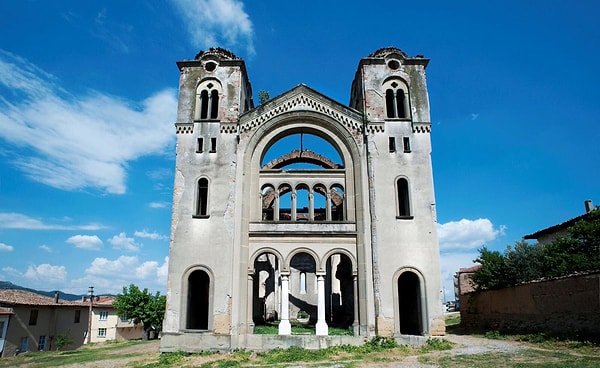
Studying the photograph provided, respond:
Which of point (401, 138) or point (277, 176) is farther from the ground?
point (401, 138)

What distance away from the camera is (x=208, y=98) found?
2423cm

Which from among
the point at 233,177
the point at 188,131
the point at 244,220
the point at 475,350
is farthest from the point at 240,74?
the point at 475,350

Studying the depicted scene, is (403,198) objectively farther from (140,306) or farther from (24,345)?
(24,345)

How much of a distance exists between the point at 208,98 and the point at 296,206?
8.11 metres

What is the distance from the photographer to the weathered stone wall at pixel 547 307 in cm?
1691

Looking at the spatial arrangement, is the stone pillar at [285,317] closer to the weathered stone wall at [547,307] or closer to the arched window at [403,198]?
the arched window at [403,198]

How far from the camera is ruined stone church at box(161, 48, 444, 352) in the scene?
806 inches

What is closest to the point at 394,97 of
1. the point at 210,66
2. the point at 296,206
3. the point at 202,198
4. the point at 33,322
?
the point at 296,206

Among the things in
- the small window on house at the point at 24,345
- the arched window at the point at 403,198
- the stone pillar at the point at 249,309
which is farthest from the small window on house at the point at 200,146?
the small window on house at the point at 24,345

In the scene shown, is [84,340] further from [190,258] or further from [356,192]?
[356,192]

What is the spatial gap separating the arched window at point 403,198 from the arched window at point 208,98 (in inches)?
431

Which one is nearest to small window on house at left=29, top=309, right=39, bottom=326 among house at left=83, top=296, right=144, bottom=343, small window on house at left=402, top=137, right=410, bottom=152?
house at left=83, top=296, right=144, bottom=343

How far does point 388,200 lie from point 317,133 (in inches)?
221

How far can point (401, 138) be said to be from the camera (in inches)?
903
